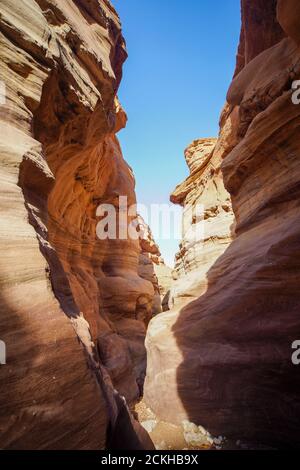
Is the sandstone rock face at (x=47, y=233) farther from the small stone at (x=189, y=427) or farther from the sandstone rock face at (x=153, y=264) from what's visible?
the sandstone rock face at (x=153, y=264)

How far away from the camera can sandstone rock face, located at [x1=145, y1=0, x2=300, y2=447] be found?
388cm

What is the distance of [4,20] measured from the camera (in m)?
3.69

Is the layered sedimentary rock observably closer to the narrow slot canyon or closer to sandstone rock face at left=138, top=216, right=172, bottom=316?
the narrow slot canyon

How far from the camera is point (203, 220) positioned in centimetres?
1220

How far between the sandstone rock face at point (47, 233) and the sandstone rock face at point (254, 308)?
169 cm

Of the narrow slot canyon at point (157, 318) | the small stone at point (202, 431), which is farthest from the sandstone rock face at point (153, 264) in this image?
the small stone at point (202, 431)

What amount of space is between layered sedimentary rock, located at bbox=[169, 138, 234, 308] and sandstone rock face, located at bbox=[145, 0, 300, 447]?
226 cm

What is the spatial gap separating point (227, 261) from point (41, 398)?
16.1 feet

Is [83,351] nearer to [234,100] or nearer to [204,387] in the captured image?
[204,387]

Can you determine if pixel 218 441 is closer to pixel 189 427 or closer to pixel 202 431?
pixel 202 431

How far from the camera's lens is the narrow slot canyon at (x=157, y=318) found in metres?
2.34

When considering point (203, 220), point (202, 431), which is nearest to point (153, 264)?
point (203, 220)

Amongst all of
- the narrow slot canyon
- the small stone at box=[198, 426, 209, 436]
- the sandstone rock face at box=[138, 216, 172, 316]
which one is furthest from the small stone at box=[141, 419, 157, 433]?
the sandstone rock face at box=[138, 216, 172, 316]

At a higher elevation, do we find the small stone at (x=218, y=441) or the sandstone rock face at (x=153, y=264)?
the sandstone rock face at (x=153, y=264)
